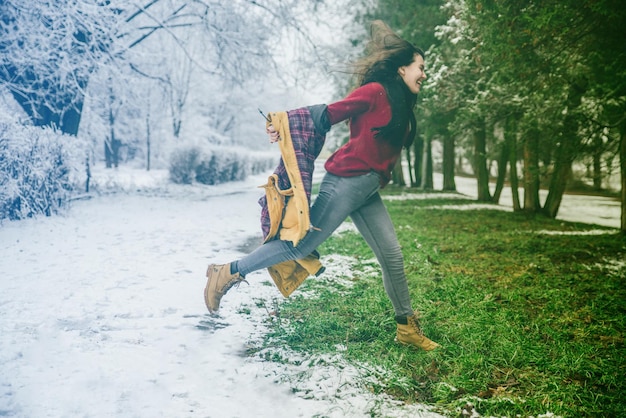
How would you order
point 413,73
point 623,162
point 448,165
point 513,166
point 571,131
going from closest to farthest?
1. point 413,73
2. point 623,162
3. point 571,131
4. point 513,166
5. point 448,165

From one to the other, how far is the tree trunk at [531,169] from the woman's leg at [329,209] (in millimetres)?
7402

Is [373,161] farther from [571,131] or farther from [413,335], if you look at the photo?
A: [571,131]

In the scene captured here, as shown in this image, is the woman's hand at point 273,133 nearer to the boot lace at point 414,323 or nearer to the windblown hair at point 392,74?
the windblown hair at point 392,74

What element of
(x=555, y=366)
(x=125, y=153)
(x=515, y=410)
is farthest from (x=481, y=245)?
(x=125, y=153)

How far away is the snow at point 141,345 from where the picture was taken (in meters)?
2.37

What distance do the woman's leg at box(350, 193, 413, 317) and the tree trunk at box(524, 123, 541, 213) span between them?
718 cm

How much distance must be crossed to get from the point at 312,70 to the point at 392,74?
9.56 meters

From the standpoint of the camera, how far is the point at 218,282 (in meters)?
3.43

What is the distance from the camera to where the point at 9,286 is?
4234 mm

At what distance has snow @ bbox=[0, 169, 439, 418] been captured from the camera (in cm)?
237

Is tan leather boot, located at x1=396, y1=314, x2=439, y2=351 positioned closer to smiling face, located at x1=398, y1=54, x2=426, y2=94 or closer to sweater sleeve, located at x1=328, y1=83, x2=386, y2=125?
sweater sleeve, located at x1=328, y1=83, x2=386, y2=125

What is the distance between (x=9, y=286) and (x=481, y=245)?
660cm

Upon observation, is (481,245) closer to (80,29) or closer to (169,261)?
(169,261)

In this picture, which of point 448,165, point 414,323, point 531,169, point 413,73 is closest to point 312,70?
point 531,169
